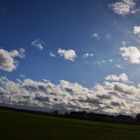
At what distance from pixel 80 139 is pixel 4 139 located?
8710mm

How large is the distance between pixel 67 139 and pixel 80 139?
78.7 inches

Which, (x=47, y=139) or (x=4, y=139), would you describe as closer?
(x=4, y=139)

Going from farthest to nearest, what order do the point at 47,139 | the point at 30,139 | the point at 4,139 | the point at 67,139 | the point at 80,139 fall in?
the point at 80,139, the point at 67,139, the point at 47,139, the point at 30,139, the point at 4,139

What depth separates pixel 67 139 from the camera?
25.4 meters

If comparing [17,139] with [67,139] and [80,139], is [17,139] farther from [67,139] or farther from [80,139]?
[80,139]

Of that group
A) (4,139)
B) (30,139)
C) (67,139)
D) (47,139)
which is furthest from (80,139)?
(4,139)

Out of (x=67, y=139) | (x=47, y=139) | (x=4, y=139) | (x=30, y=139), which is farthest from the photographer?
(x=67, y=139)

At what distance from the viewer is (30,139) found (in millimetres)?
21422

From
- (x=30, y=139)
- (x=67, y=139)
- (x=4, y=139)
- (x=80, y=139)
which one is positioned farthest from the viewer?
(x=80, y=139)

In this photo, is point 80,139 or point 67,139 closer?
point 67,139

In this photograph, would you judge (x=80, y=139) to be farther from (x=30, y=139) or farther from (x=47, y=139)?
(x=30, y=139)

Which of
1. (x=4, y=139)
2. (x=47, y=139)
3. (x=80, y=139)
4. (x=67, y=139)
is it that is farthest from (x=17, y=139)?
(x=80, y=139)

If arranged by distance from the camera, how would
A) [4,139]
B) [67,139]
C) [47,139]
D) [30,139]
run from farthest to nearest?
[67,139] < [47,139] < [30,139] < [4,139]

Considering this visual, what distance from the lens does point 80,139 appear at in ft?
88.6
